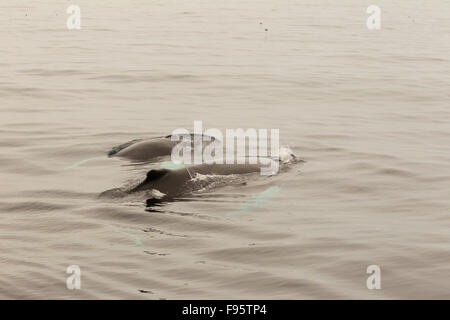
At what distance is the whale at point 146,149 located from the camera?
1364 centimetres

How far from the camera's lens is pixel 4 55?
26625 millimetres

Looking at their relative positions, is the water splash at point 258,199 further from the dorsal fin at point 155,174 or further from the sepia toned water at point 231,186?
the dorsal fin at point 155,174

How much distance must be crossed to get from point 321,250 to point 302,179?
3395 mm

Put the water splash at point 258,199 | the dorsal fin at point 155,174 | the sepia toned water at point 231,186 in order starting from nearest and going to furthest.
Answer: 1. the sepia toned water at point 231,186
2. the water splash at point 258,199
3. the dorsal fin at point 155,174

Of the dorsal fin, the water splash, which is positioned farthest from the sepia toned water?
the dorsal fin

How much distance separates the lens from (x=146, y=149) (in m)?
13.8

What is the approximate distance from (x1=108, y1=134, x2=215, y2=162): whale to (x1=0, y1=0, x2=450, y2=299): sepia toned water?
31 centimetres

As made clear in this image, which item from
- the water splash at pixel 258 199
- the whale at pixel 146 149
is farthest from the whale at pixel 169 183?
the whale at pixel 146 149

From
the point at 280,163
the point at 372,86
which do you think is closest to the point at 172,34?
the point at 372,86

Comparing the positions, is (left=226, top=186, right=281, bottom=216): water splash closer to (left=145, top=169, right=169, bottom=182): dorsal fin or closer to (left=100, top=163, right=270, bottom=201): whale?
(left=100, top=163, right=270, bottom=201): whale

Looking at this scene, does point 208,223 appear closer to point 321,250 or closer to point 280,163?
point 321,250

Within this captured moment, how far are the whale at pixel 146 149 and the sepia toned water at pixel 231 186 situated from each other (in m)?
0.31

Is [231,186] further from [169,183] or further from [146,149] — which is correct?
[146,149]

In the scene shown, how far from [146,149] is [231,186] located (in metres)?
2.41
